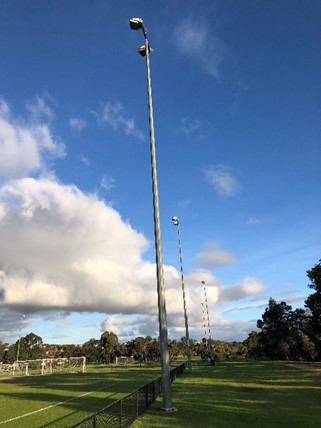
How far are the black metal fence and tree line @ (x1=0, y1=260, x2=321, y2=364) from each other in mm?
46389

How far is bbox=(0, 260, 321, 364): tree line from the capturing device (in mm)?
63597

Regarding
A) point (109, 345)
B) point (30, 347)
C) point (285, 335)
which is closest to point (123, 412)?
point (285, 335)

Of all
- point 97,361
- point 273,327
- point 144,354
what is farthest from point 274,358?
point 97,361

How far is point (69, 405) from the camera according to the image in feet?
68.7

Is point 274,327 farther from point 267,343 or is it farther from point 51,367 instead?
point 51,367

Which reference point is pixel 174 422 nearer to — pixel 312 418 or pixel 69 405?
pixel 312 418

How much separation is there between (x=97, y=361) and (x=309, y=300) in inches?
4397

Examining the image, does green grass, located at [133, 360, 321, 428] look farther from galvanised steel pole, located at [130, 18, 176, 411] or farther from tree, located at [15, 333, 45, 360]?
tree, located at [15, 333, 45, 360]

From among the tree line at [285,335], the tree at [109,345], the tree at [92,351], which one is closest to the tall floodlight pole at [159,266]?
the tree line at [285,335]

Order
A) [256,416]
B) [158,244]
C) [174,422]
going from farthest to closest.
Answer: [158,244]
[256,416]
[174,422]

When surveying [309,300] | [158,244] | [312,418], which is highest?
[309,300]

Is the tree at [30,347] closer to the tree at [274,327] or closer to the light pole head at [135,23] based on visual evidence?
the tree at [274,327]

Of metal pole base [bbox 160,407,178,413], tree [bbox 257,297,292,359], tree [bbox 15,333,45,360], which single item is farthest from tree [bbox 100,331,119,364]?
metal pole base [bbox 160,407,178,413]

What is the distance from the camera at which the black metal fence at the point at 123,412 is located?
9.42 meters
